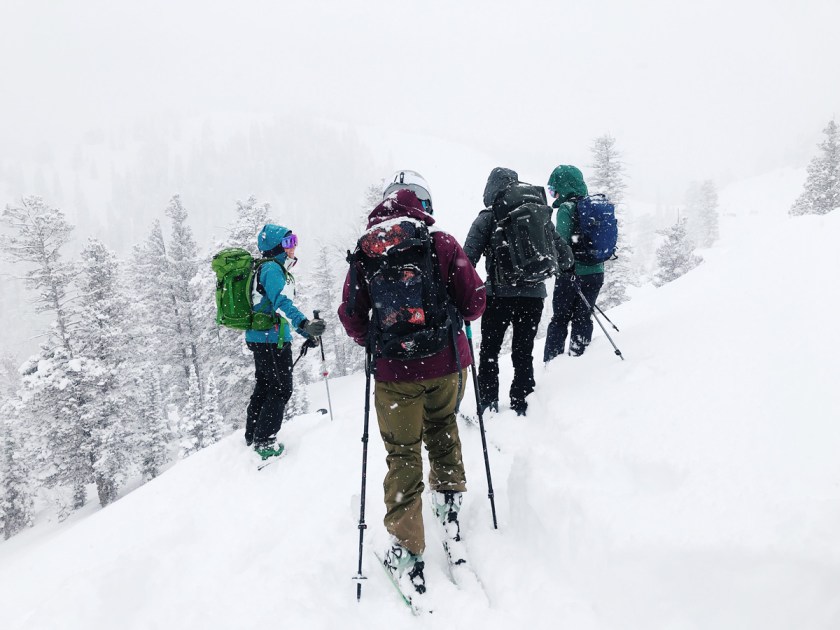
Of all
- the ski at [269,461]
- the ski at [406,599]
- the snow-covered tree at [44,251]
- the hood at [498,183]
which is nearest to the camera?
the ski at [406,599]

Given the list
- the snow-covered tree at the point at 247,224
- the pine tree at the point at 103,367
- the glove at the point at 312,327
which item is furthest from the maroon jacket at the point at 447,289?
the pine tree at the point at 103,367

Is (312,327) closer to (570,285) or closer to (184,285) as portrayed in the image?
(570,285)

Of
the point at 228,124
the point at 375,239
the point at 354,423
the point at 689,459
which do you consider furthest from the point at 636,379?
the point at 228,124

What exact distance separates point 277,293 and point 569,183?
3792 millimetres

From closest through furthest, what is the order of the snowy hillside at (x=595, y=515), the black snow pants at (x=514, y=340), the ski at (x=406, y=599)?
1. the snowy hillside at (x=595, y=515)
2. the ski at (x=406, y=599)
3. the black snow pants at (x=514, y=340)

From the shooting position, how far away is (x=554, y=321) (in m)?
6.36

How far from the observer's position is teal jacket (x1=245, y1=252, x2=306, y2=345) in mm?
5234

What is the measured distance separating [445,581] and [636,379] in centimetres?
261

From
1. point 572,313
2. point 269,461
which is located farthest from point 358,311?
point 572,313

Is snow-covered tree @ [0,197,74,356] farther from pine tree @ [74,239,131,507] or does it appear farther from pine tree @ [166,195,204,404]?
pine tree @ [166,195,204,404]

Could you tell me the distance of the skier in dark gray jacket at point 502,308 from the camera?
15.7 feet

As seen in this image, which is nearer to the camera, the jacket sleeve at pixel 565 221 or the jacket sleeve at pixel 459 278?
the jacket sleeve at pixel 459 278

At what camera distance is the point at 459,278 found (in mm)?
3523

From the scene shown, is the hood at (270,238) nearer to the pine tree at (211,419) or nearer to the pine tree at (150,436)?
the pine tree at (211,419)
